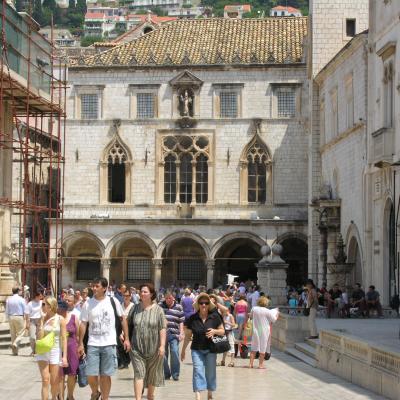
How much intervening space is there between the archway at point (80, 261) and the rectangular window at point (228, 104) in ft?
28.2

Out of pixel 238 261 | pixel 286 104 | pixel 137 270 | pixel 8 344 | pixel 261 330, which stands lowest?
pixel 8 344

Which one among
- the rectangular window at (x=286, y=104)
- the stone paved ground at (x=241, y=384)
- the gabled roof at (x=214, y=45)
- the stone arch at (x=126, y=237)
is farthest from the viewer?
the gabled roof at (x=214, y=45)

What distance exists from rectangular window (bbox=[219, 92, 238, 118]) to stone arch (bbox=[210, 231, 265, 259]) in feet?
18.9

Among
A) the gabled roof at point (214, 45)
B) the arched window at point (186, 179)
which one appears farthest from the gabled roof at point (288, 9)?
the arched window at point (186, 179)

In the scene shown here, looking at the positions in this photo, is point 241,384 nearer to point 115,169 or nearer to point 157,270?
point 157,270

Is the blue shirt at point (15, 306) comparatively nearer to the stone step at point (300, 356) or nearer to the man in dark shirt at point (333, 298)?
the stone step at point (300, 356)

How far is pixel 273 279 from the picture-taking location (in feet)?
147

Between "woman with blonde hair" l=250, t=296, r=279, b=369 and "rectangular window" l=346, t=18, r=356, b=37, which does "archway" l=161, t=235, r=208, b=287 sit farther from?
"woman with blonde hair" l=250, t=296, r=279, b=369

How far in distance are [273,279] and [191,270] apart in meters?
15.9

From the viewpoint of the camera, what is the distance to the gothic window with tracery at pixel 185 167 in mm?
59188

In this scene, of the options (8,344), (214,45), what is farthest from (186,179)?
(8,344)

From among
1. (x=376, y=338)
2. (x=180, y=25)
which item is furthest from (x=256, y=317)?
(x=180, y=25)

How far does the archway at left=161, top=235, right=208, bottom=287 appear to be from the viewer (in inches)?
2360

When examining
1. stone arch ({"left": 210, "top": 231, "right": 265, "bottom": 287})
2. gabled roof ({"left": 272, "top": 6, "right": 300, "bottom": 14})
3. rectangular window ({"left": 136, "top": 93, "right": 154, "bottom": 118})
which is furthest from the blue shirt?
gabled roof ({"left": 272, "top": 6, "right": 300, "bottom": 14})
